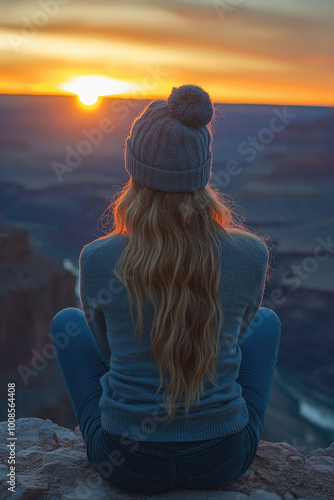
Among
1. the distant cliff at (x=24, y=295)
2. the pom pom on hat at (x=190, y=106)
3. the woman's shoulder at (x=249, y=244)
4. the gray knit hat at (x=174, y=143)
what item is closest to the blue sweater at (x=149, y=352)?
the woman's shoulder at (x=249, y=244)

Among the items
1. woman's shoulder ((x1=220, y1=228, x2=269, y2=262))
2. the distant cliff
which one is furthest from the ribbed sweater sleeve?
the distant cliff

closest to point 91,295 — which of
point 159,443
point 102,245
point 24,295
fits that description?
point 102,245

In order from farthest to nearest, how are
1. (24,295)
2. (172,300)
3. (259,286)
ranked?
(24,295) < (259,286) < (172,300)

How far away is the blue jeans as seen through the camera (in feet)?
4.01

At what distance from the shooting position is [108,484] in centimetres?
146

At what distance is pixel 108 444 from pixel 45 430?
3.05 ft

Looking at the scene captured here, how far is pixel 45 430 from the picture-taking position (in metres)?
2.08

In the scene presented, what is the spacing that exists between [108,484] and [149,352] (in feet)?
1.83

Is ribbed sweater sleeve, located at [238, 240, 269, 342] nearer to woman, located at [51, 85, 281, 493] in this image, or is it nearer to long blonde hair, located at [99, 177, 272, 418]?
woman, located at [51, 85, 281, 493]

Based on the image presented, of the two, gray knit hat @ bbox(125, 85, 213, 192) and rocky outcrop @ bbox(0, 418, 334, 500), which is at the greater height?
gray knit hat @ bbox(125, 85, 213, 192)

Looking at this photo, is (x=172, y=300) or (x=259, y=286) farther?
(x=259, y=286)

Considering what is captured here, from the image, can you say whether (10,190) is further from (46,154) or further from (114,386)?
(114,386)

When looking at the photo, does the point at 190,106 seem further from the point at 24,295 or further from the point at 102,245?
the point at 24,295

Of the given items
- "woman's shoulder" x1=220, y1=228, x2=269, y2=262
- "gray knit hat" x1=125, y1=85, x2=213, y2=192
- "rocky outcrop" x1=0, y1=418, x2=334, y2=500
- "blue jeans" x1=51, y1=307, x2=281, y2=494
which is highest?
"gray knit hat" x1=125, y1=85, x2=213, y2=192
